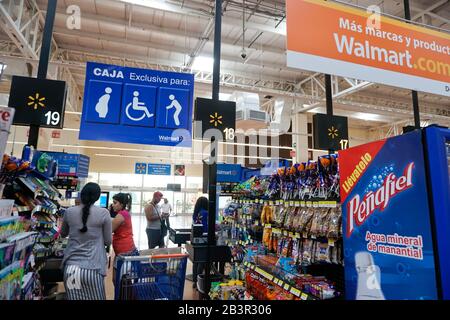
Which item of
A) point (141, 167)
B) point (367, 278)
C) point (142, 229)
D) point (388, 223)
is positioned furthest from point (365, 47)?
point (141, 167)

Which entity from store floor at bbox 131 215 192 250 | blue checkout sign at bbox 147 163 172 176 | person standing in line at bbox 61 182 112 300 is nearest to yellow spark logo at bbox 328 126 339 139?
person standing in line at bbox 61 182 112 300

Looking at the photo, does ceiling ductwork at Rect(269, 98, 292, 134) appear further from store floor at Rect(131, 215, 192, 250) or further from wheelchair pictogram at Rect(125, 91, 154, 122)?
wheelchair pictogram at Rect(125, 91, 154, 122)

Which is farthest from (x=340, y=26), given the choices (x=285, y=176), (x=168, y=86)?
(x=168, y=86)

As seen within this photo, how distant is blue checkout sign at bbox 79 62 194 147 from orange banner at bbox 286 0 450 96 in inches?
77.6

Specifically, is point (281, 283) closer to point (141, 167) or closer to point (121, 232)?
point (121, 232)

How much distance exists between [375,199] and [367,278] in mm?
475

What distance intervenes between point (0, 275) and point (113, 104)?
105 inches

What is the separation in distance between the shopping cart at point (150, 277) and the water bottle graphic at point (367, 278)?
1.61 metres

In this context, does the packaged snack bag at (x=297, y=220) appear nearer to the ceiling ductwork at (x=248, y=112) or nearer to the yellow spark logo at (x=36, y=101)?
the yellow spark logo at (x=36, y=101)

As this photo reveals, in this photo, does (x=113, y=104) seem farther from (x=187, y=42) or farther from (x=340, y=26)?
(x=187, y=42)

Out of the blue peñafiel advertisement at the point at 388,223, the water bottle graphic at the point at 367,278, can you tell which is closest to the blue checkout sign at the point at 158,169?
the blue peñafiel advertisement at the point at 388,223

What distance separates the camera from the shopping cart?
8.79 feet

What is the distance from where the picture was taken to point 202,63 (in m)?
10.2
